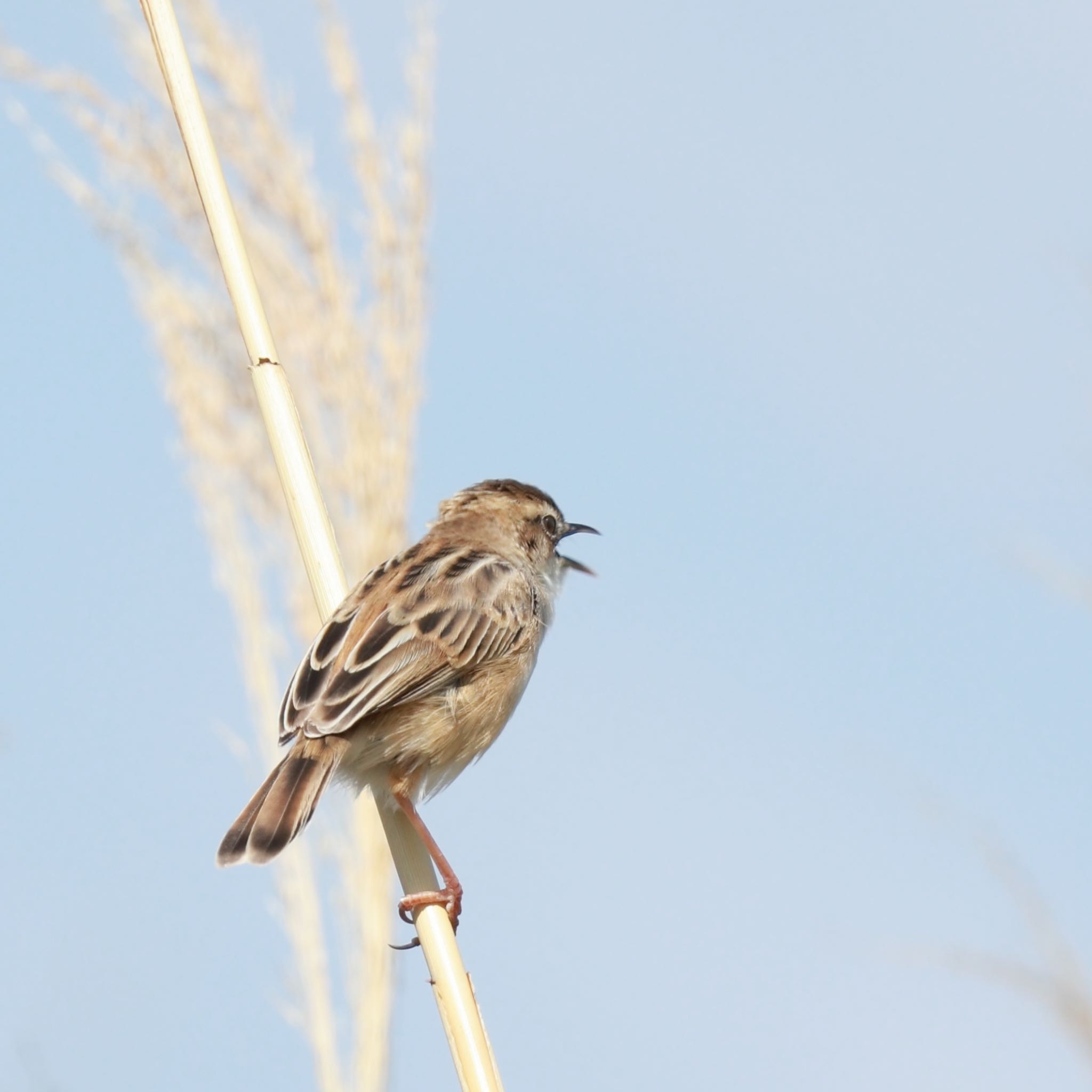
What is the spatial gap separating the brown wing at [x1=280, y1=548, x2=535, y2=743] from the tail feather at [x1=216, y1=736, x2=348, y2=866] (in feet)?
0.15

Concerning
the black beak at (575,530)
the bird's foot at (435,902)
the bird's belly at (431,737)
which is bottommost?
the bird's foot at (435,902)

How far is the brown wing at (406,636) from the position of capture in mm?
3072

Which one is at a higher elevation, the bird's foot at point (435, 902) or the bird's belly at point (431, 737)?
the bird's belly at point (431, 737)

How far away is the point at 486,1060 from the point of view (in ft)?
7.41

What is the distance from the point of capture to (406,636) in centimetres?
330

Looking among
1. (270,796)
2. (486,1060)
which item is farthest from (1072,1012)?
(270,796)

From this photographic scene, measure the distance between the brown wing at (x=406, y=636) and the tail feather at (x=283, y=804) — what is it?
5 cm

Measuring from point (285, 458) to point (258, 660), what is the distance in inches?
73.9

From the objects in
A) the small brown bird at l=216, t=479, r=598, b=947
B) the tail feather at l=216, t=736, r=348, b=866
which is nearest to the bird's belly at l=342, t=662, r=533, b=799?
the small brown bird at l=216, t=479, r=598, b=947

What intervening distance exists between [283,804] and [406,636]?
61cm

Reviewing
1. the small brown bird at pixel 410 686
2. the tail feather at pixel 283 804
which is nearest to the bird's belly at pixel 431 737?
the small brown bird at pixel 410 686

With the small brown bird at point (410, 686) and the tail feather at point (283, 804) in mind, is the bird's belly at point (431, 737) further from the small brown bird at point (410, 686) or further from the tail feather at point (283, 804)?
the tail feather at point (283, 804)

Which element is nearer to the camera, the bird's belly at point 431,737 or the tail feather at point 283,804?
the tail feather at point 283,804

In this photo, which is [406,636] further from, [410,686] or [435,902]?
[435,902]
